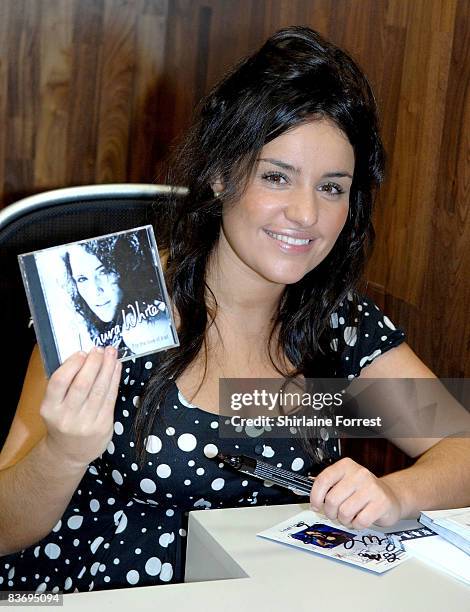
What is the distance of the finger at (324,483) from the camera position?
120 cm

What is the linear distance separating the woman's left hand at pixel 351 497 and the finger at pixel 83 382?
1.05 ft

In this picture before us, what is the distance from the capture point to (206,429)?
56.9 inches

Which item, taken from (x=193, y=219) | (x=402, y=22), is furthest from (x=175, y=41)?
(x=193, y=219)

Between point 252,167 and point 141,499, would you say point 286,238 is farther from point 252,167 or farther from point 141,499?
point 141,499

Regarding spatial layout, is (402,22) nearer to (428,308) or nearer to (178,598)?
(428,308)

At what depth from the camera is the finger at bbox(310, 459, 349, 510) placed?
1.20 metres

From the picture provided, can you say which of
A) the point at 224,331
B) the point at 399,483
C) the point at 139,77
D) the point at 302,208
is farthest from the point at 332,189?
the point at 139,77

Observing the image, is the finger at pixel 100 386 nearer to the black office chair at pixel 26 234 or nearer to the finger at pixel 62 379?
the finger at pixel 62 379

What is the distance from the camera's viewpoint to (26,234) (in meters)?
1.51

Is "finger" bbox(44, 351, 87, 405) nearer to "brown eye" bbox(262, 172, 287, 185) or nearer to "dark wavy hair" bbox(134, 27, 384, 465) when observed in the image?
"dark wavy hair" bbox(134, 27, 384, 465)

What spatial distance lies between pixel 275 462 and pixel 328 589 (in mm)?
431

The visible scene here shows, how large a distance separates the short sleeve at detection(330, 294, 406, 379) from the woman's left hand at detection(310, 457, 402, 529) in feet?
1.36

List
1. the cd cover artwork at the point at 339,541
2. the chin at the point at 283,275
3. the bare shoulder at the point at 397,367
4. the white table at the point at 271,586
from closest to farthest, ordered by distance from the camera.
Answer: the white table at the point at 271,586 → the cd cover artwork at the point at 339,541 → the chin at the point at 283,275 → the bare shoulder at the point at 397,367

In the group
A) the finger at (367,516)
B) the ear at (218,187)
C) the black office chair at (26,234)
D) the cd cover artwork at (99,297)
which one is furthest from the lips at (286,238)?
the finger at (367,516)
